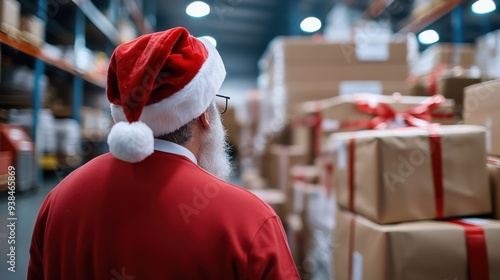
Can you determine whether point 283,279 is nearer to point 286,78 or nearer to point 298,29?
point 286,78

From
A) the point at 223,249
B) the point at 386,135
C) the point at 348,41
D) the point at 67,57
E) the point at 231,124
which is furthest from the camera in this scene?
the point at 231,124

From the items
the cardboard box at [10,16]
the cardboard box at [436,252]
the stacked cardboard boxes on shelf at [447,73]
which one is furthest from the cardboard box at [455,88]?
the cardboard box at [10,16]

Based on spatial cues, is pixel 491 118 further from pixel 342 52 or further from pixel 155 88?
pixel 342 52

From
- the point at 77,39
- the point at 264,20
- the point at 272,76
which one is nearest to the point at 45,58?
the point at 77,39

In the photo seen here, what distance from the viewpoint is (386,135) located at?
1.30 m

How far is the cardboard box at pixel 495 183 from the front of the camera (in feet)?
4.41

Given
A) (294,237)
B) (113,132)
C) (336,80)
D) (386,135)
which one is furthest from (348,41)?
(113,132)

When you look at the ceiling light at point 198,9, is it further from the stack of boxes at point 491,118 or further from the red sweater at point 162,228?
the red sweater at point 162,228

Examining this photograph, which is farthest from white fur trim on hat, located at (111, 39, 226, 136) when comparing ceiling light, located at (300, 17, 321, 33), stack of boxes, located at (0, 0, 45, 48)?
ceiling light, located at (300, 17, 321, 33)

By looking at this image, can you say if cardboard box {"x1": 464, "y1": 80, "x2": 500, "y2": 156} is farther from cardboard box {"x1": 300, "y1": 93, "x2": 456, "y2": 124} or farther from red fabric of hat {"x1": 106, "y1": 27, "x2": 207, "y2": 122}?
red fabric of hat {"x1": 106, "y1": 27, "x2": 207, "y2": 122}

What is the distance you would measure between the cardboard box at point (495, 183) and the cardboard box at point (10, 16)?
226 centimetres

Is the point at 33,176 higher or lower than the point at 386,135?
lower

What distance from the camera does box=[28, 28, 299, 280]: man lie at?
796 mm

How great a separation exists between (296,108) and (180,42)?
7.88 feet
